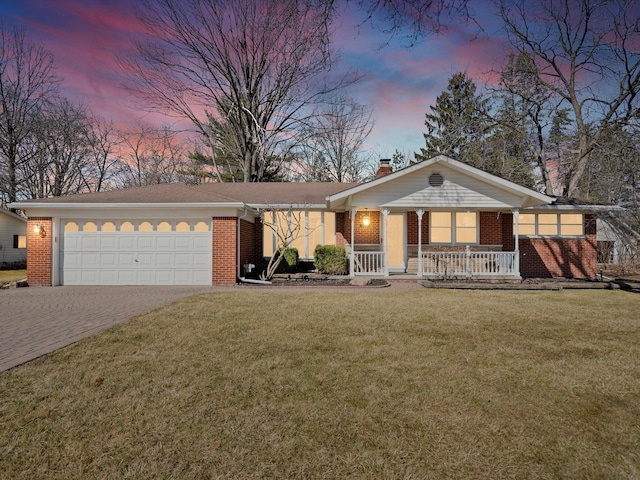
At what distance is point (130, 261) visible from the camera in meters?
12.4

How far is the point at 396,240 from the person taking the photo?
50.1ft

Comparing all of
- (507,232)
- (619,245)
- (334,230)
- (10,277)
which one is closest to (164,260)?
(334,230)

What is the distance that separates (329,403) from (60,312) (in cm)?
702

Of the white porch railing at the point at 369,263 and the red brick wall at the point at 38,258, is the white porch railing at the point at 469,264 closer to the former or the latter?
the white porch railing at the point at 369,263

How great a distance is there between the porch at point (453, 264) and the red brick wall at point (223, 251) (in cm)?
439

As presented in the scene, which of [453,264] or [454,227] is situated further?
[454,227]

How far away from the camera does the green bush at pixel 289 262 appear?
48.1 feet

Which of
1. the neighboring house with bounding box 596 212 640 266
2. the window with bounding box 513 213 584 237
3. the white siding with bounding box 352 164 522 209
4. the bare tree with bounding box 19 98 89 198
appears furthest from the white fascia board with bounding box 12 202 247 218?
the bare tree with bounding box 19 98 89 198

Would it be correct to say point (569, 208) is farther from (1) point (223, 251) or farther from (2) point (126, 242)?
(2) point (126, 242)

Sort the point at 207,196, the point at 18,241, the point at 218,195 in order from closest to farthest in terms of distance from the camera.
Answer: the point at 207,196, the point at 218,195, the point at 18,241

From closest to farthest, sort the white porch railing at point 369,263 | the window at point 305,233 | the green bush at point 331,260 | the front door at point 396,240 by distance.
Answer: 1. the white porch railing at point 369,263
2. the green bush at point 331,260
3. the front door at point 396,240
4. the window at point 305,233

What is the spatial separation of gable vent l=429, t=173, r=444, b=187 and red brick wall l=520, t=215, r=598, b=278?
480 cm

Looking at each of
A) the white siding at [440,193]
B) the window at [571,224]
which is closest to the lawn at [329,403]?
the white siding at [440,193]

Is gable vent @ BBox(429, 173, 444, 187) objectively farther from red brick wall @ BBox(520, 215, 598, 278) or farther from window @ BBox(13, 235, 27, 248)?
window @ BBox(13, 235, 27, 248)
